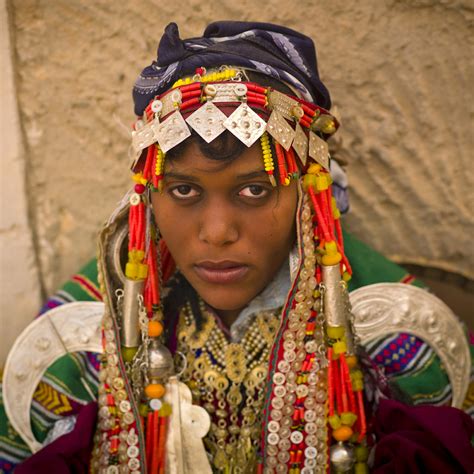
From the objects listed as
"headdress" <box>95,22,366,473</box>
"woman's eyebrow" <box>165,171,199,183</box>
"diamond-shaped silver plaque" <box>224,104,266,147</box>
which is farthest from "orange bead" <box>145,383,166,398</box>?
"diamond-shaped silver plaque" <box>224,104,266,147</box>

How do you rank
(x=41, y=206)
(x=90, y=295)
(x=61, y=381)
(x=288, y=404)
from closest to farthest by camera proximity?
(x=288, y=404) < (x=61, y=381) < (x=90, y=295) < (x=41, y=206)

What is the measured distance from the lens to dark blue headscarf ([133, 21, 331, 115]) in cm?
128

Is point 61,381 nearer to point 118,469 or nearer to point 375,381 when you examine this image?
point 118,469

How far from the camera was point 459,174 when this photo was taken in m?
1.84

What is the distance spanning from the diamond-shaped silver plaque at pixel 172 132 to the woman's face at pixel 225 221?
31 millimetres

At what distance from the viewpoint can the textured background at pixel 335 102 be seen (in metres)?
1.75

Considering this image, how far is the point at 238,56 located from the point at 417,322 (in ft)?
2.39

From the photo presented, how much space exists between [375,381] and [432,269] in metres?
0.67

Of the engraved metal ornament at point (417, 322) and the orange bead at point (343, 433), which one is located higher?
the engraved metal ornament at point (417, 322)

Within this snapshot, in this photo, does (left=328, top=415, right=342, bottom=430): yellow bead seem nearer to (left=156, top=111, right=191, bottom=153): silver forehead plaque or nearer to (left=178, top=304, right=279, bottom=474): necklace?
(left=178, top=304, right=279, bottom=474): necklace

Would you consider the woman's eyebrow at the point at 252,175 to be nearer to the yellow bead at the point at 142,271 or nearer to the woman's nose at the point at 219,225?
the woman's nose at the point at 219,225

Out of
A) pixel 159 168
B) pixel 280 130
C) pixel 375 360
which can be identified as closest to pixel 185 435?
pixel 375 360

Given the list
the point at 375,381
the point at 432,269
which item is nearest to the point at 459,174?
the point at 432,269

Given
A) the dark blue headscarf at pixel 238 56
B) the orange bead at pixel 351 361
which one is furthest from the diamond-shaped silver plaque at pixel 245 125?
the orange bead at pixel 351 361
